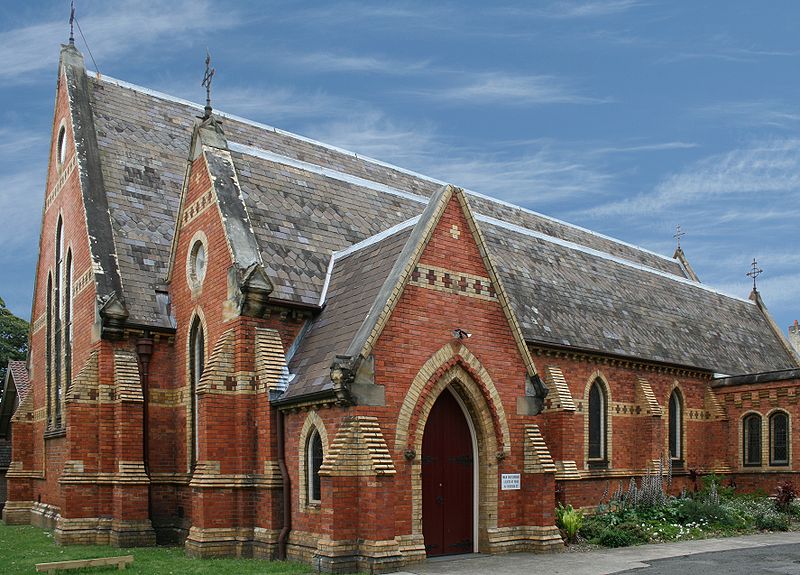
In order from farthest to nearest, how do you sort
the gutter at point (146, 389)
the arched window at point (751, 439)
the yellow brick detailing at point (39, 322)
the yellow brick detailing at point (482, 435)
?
the arched window at point (751, 439) → the yellow brick detailing at point (39, 322) → the gutter at point (146, 389) → the yellow brick detailing at point (482, 435)

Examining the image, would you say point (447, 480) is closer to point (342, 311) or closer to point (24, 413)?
point (342, 311)

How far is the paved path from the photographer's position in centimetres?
1523

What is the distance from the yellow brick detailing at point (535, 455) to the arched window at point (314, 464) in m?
4.53

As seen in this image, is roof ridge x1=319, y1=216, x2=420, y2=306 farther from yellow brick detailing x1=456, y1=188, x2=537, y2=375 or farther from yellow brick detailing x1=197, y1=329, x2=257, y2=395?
yellow brick detailing x1=197, y1=329, x2=257, y2=395

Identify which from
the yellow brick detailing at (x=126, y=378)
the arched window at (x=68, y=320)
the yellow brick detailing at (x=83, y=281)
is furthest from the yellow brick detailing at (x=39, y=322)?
the yellow brick detailing at (x=126, y=378)

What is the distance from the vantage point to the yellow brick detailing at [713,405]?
2972cm

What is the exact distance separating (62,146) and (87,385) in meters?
9.14

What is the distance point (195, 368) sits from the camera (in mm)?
20219

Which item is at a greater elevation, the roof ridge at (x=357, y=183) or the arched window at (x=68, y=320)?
the roof ridge at (x=357, y=183)

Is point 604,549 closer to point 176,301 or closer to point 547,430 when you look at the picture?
point 547,430

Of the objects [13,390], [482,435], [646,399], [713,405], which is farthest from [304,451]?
[13,390]

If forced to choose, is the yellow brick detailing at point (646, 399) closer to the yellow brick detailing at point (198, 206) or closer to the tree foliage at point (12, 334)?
the yellow brick detailing at point (198, 206)

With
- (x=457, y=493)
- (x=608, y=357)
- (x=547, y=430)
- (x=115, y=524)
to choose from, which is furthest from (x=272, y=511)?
(x=608, y=357)

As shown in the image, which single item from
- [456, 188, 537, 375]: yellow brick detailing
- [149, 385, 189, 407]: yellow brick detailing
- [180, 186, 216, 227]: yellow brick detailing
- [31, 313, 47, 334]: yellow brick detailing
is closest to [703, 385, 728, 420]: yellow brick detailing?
[456, 188, 537, 375]: yellow brick detailing
